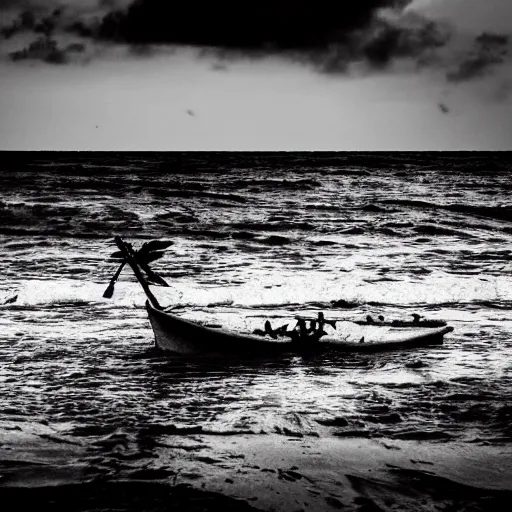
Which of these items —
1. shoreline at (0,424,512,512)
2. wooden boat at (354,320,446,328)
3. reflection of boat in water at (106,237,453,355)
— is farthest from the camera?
wooden boat at (354,320,446,328)

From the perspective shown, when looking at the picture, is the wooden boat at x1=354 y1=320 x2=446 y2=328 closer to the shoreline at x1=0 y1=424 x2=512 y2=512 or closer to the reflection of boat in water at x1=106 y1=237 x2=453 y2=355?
the reflection of boat in water at x1=106 y1=237 x2=453 y2=355

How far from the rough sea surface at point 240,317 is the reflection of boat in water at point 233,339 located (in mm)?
190

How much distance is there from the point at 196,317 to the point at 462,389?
3999 millimetres

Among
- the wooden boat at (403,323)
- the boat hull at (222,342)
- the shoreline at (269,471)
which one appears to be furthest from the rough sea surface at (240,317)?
the wooden boat at (403,323)

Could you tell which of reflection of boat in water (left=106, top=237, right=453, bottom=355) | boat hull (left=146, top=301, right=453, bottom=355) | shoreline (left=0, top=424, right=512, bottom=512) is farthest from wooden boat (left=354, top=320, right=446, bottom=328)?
shoreline (left=0, top=424, right=512, bottom=512)

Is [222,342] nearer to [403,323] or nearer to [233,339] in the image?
[233,339]

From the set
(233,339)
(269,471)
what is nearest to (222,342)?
(233,339)

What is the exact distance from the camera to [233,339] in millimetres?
8477

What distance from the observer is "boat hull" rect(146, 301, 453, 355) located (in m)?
8.48

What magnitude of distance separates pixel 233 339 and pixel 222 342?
6.0 inches

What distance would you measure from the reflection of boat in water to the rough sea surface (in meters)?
0.19

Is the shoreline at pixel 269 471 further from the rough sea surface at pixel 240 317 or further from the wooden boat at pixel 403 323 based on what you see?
the wooden boat at pixel 403 323

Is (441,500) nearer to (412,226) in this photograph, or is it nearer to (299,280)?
(299,280)

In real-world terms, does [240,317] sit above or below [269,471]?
above
